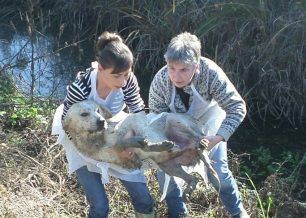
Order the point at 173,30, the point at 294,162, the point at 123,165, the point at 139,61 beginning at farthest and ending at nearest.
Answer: the point at 139,61
the point at 173,30
the point at 294,162
the point at 123,165

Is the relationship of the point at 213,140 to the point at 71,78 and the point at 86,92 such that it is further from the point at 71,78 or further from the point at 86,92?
the point at 71,78

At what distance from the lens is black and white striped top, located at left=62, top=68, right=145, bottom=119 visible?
3.63m

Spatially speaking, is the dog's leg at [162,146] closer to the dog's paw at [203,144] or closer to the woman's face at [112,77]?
the dog's paw at [203,144]

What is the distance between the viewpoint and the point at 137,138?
351 centimetres

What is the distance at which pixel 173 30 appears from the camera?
288 inches

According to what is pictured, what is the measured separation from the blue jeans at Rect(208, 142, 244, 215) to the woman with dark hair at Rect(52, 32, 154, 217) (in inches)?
18.8

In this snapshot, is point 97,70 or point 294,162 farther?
point 294,162

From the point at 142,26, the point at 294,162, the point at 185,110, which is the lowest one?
the point at 294,162

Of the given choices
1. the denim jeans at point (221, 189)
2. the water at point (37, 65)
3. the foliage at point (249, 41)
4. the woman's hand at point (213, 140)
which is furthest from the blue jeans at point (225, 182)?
the water at point (37, 65)

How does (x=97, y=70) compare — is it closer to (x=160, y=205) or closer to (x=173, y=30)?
(x=160, y=205)

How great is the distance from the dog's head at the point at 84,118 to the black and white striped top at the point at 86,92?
0.23 ft

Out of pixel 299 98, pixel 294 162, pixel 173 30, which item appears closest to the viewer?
pixel 294 162

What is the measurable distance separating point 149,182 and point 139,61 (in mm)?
3224

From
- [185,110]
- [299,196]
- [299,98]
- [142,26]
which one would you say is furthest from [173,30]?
[185,110]
